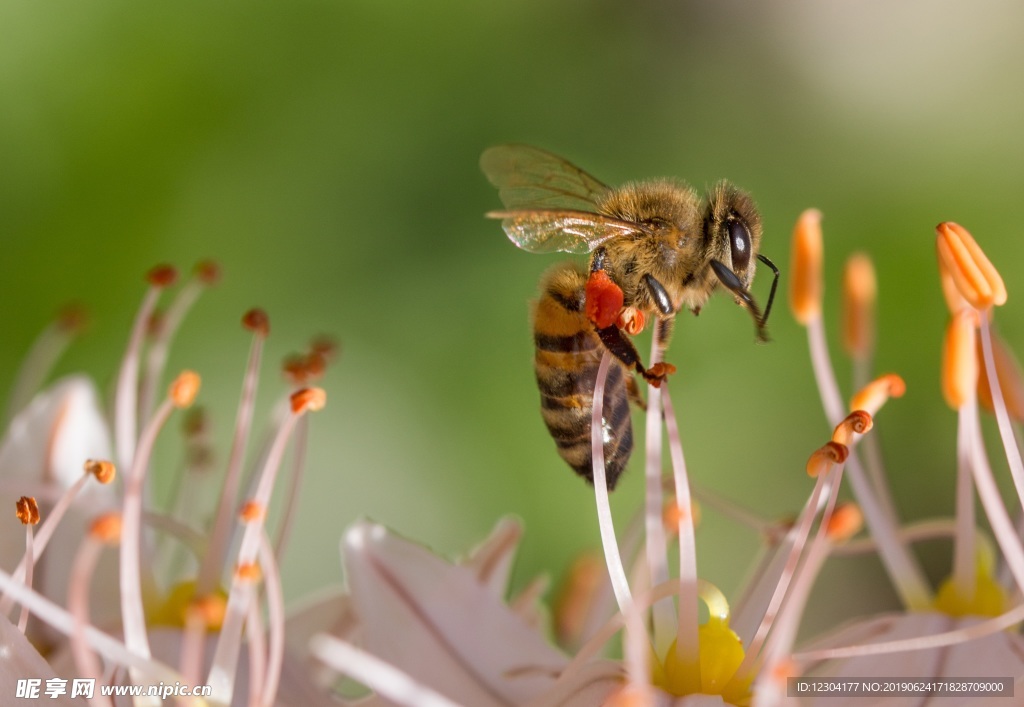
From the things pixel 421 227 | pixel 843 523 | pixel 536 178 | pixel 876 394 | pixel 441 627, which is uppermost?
pixel 421 227

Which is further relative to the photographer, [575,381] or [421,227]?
[421,227]

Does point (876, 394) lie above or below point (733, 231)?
below

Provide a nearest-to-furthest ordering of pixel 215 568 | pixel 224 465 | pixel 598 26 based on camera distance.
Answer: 1. pixel 215 568
2. pixel 224 465
3. pixel 598 26

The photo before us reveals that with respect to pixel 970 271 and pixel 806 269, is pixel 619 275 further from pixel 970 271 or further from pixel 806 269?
pixel 970 271

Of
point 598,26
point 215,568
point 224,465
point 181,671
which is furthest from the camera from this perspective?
point 598,26

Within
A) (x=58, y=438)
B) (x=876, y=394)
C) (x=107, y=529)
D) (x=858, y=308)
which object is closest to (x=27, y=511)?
(x=107, y=529)

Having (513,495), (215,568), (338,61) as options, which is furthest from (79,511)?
(338,61)

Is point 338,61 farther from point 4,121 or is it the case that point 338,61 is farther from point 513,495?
point 513,495
